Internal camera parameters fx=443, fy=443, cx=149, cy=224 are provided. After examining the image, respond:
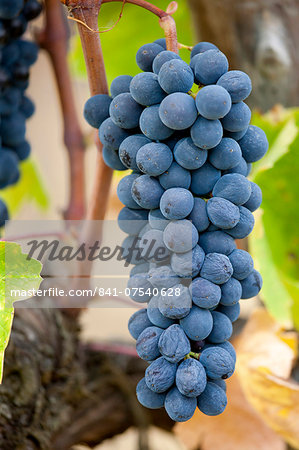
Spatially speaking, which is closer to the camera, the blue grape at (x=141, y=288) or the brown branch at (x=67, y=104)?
the blue grape at (x=141, y=288)

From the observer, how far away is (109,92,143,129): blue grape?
0.31 m

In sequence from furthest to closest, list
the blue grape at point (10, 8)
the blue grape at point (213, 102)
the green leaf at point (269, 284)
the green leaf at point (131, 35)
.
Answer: the green leaf at point (131, 35) < the green leaf at point (269, 284) < the blue grape at point (10, 8) < the blue grape at point (213, 102)

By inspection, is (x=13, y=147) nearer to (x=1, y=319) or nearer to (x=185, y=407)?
(x=1, y=319)

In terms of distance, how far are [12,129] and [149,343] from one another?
33 cm

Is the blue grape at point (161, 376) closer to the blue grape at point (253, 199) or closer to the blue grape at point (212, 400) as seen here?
the blue grape at point (212, 400)

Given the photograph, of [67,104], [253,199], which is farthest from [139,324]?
[67,104]

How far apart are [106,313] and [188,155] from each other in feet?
4.23

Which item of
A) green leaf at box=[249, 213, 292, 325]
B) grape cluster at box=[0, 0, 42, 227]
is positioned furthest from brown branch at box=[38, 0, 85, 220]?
green leaf at box=[249, 213, 292, 325]

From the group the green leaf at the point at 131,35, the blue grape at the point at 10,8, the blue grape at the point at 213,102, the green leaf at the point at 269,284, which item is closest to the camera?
the blue grape at the point at 213,102

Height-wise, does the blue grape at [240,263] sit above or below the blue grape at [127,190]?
below

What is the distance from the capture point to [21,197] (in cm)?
85

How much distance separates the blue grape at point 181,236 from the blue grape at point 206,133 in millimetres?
53

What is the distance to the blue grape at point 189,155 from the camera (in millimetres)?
296

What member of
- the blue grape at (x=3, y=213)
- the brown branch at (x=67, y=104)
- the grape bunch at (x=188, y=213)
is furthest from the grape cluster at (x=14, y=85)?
the grape bunch at (x=188, y=213)
